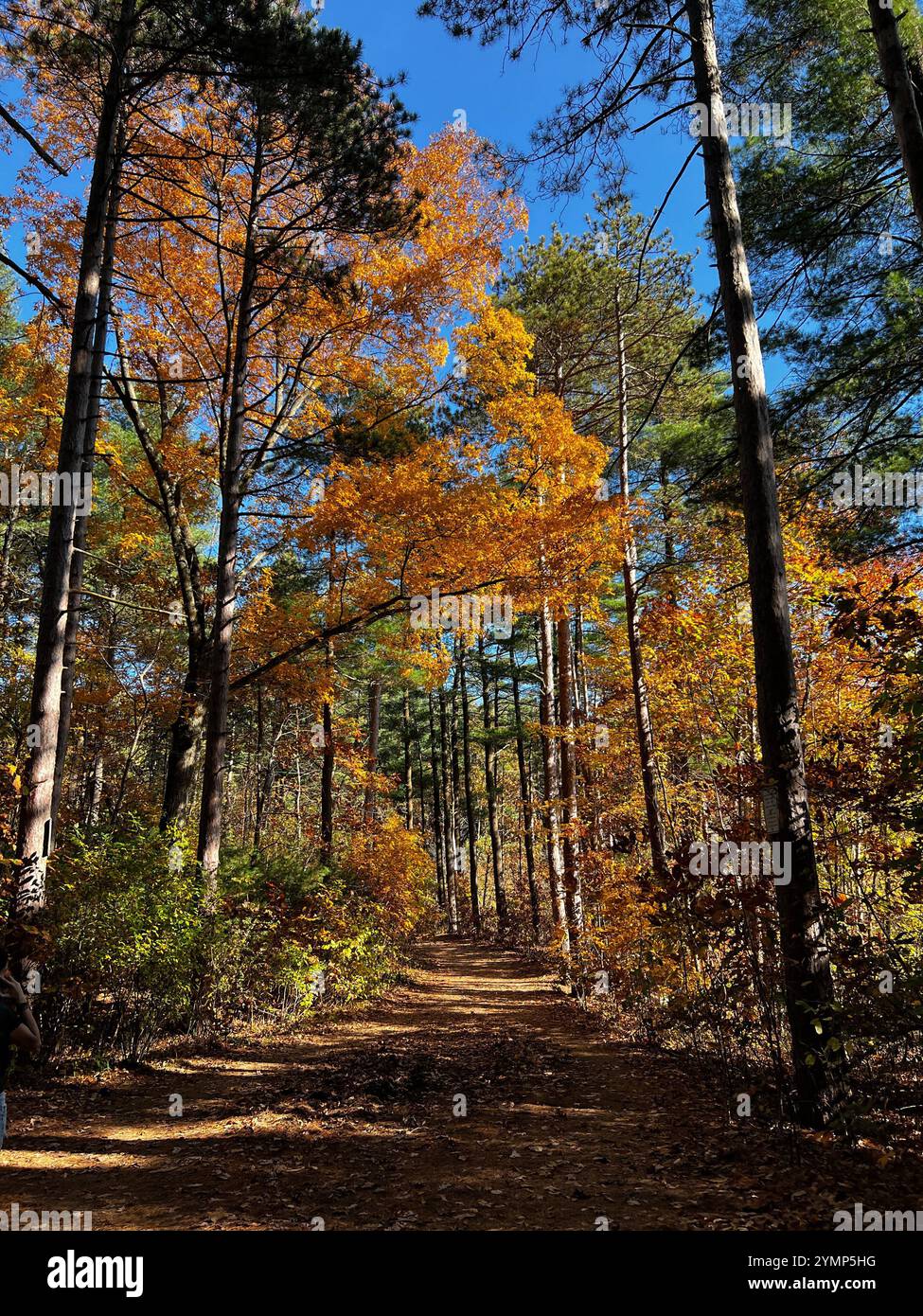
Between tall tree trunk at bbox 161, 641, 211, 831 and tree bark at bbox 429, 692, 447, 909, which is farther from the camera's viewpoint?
tree bark at bbox 429, 692, 447, 909

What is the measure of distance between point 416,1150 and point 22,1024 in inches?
112

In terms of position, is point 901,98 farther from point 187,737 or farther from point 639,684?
point 187,737

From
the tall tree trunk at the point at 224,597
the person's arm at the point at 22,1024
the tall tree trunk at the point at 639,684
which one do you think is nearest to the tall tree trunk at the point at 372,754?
the tall tree trunk at the point at 639,684

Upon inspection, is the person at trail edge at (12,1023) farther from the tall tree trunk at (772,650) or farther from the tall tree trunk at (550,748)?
the tall tree trunk at (550,748)

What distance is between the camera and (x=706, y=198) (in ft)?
18.5

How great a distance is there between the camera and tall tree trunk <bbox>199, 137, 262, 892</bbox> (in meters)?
8.56

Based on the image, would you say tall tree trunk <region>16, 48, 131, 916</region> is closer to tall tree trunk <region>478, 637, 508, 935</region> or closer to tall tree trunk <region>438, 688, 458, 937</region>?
tall tree trunk <region>478, 637, 508, 935</region>

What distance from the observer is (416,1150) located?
471 centimetres

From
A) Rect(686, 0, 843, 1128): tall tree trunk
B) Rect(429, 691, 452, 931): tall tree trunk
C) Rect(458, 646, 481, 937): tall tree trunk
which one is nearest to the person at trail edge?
Rect(686, 0, 843, 1128): tall tree trunk

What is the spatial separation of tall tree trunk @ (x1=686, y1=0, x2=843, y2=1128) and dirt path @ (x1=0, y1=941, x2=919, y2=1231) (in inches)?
24.7

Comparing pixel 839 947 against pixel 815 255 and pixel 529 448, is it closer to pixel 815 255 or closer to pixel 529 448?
pixel 815 255

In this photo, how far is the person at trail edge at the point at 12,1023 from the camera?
340 cm
